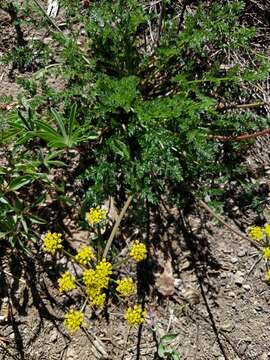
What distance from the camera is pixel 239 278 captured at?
384 cm

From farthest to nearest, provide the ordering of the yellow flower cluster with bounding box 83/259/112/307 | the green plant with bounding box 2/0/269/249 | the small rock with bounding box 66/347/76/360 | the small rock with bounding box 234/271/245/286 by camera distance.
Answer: the small rock with bounding box 234/271/245/286 < the small rock with bounding box 66/347/76/360 < the green plant with bounding box 2/0/269/249 < the yellow flower cluster with bounding box 83/259/112/307

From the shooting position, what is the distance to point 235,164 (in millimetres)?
4055

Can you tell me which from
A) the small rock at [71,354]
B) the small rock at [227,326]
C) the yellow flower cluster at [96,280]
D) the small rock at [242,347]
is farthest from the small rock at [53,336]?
the small rock at [242,347]

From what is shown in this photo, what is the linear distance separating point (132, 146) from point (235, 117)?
0.79m

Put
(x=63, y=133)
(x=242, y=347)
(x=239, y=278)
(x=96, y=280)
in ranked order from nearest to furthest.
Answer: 1. (x=96, y=280)
2. (x=63, y=133)
3. (x=242, y=347)
4. (x=239, y=278)

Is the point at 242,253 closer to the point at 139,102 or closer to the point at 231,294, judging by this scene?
the point at 231,294

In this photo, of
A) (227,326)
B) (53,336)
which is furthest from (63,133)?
(227,326)

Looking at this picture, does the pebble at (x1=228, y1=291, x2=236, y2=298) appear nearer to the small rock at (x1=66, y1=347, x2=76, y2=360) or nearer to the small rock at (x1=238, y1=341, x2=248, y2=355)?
the small rock at (x1=238, y1=341, x2=248, y2=355)

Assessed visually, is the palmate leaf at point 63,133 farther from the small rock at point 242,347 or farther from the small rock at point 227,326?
the small rock at point 242,347

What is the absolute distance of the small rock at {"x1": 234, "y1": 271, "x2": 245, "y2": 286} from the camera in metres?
3.83

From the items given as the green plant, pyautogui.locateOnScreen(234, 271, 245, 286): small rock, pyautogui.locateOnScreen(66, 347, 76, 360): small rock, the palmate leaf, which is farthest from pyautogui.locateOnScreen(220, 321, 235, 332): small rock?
the palmate leaf

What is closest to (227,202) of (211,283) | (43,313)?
(211,283)

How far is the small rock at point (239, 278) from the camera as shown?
3.83 m

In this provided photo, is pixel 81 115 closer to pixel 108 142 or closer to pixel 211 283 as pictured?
pixel 108 142
